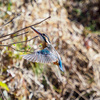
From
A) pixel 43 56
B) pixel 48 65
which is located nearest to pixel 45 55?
pixel 43 56

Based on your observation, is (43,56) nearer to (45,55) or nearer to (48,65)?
(45,55)

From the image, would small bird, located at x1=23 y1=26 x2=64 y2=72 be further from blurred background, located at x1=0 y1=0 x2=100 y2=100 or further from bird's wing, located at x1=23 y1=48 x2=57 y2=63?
blurred background, located at x1=0 y1=0 x2=100 y2=100

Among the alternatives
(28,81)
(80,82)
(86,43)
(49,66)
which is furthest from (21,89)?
(86,43)

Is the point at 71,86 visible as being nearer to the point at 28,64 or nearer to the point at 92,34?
the point at 28,64

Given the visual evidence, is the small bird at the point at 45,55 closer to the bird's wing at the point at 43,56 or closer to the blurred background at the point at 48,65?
the bird's wing at the point at 43,56

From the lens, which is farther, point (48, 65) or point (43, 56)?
point (48, 65)

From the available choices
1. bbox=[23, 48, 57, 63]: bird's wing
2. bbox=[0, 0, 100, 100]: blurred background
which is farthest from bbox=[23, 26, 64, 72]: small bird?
bbox=[0, 0, 100, 100]: blurred background
